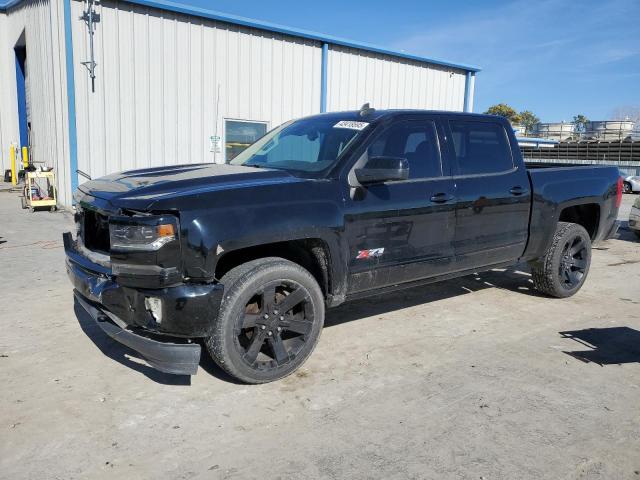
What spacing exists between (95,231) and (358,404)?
7.01 feet

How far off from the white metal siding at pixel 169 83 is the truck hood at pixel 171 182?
7308mm

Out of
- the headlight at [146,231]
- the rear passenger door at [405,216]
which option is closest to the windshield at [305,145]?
the rear passenger door at [405,216]

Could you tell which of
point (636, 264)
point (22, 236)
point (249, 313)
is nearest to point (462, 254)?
point (249, 313)

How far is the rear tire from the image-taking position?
554 cm

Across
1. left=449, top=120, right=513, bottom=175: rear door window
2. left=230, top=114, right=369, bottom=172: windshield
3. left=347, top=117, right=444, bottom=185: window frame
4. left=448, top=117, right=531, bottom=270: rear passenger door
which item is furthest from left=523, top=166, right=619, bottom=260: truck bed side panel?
left=230, top=114, right=369, bottom=172: windshield

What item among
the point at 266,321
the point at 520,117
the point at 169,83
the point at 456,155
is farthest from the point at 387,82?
the point at 520,117

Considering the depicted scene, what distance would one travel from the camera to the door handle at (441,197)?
4.27 meters

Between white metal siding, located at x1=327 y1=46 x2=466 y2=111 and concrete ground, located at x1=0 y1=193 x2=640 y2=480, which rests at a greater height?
white metal siding, located at x1=327 y1=46 x2=466 y2=111

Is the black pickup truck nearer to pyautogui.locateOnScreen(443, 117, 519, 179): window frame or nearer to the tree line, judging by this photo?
pyautogui.locateOnScreen(443, 117, 519, 179): window frame

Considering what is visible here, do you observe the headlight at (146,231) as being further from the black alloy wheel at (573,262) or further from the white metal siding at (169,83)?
the white metal siding at (169,83)

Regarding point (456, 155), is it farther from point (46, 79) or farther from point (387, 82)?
point (387, 82)

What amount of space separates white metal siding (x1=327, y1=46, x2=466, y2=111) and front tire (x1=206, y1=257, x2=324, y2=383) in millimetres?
10890

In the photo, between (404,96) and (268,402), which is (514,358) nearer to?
(268,402)

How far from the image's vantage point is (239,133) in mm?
12633
